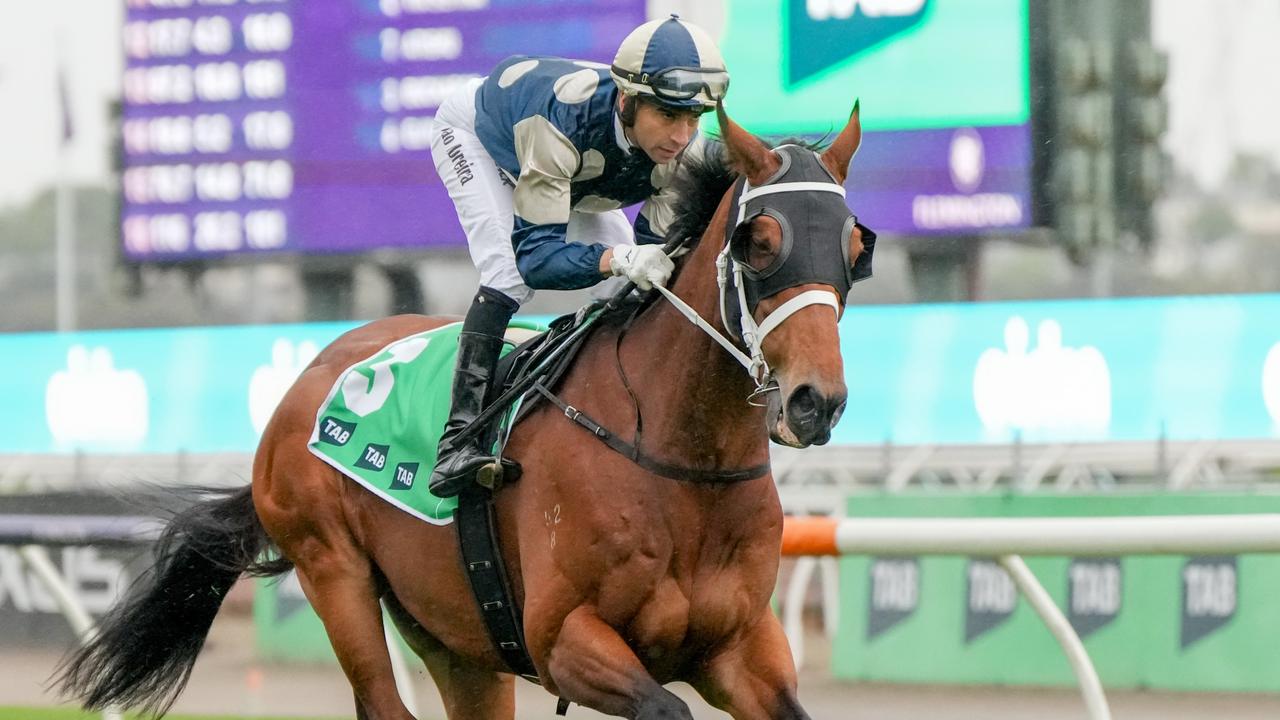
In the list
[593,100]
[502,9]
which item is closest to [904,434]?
[502,9]

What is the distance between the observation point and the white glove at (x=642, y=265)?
293 centimetres

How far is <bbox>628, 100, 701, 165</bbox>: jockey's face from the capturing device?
302 centimetres

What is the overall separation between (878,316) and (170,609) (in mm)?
6322

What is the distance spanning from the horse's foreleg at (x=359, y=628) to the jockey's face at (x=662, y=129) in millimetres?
1108

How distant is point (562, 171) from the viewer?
309 centimetres

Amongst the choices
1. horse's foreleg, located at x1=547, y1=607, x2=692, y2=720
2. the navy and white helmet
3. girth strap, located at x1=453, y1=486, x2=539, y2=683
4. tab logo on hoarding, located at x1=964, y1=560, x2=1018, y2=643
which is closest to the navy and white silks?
the navy and white helmet

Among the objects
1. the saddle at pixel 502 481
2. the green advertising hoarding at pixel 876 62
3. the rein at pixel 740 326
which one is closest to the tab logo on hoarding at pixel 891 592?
the green advertising hoarding at pixel 876 62

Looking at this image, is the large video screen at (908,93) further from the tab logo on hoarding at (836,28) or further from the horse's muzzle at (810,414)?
the horse's muzzle at (810,414)

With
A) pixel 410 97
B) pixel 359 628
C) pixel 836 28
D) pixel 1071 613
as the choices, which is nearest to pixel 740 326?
pixel 359 628

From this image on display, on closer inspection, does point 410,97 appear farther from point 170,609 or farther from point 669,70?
point 669,70

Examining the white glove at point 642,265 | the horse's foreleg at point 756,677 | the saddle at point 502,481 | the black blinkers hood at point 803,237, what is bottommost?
the horse's foreleg at point 756,677

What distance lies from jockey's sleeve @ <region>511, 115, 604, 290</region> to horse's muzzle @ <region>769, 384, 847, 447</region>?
604mm

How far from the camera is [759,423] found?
2.89 metres

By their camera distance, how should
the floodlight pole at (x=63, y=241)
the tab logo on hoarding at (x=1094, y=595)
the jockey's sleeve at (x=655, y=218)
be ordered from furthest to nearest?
the floodlight pole at (x=63, y=241), the tab logo on hoarding at (x=1094, y=595), the jockey's sleeve at (x=655, y=218)
